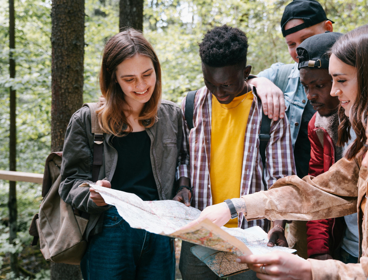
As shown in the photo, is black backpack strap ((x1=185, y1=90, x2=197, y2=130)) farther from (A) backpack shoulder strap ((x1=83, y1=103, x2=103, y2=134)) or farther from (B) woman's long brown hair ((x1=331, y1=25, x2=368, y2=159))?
(B) woman's long brown hair ((x1=331, y1=25, x2=368, y2=159))

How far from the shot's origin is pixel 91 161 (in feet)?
6.27

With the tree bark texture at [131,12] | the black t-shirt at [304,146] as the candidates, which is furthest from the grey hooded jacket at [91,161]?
the tree bark texture at [131,12]

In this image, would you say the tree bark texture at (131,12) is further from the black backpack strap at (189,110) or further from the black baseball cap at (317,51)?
the black baseball cap at (317,51)

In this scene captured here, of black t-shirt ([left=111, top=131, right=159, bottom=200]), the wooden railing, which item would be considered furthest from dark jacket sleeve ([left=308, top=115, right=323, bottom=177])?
the wooden railing

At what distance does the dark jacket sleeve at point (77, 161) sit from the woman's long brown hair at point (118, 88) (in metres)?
0.12

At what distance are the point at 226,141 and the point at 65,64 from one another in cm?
168

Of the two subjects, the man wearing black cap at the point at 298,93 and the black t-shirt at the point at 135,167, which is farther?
the man wearing black cap at the point at 298,93

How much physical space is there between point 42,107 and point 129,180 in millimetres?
4103

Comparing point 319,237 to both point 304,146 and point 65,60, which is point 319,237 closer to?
point 304,146

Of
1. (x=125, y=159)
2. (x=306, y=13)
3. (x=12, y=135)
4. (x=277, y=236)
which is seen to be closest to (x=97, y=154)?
(x=125, y=159)

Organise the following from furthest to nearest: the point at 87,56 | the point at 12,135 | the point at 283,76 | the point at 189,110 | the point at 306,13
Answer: the point at 87,56, the point at 12,135, the point at 283,76, the point at 306,13, the point at 189,110

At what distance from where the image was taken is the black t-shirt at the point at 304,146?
6.88ft

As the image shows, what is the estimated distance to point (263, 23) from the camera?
661 centimetres

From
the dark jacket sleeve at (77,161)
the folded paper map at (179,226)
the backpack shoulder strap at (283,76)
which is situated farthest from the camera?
the backpack shoulder strap at (283,76)
